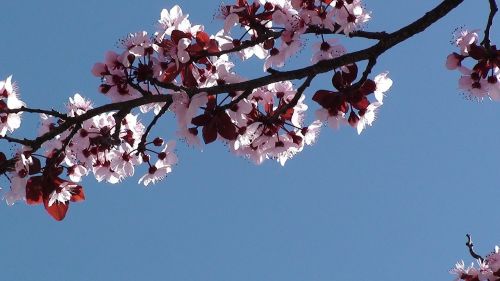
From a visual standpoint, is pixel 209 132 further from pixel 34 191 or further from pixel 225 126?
pixel 34 191

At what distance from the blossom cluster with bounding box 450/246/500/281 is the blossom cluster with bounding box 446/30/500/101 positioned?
1988 millimetres

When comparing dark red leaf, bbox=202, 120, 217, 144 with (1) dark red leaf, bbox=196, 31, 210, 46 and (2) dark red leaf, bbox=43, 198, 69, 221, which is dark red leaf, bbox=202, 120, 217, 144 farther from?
(2) dark red leaf, bbox=43, 198, 69, 221

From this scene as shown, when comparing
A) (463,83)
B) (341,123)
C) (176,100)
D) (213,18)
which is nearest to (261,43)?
(213,18)

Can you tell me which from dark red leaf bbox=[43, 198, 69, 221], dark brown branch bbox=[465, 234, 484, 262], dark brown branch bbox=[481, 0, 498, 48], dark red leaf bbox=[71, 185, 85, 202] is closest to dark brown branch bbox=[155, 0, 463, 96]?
dark brown branch bbox=[481, 0, 498, 48]

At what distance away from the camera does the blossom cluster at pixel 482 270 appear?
6797 millimetres

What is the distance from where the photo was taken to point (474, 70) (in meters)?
5.56

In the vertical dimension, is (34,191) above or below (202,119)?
below

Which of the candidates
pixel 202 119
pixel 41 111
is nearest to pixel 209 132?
pixel 202 119

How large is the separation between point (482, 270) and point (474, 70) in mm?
2351

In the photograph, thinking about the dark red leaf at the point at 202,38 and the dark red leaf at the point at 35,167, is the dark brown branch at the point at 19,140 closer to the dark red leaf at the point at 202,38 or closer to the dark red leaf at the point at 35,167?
the dark red leaf at the point at 35,167

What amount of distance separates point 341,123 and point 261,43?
3.12 ft

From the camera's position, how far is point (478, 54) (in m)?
5.34

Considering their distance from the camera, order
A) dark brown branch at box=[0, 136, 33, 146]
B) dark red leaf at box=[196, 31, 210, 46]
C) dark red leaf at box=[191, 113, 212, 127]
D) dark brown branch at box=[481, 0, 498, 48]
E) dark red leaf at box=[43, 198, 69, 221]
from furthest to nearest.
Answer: dark red leaf at box=[43, 198, 69, 221] → dark red leaf at box=[196, 31, 210, 46] → dark red leaf at box=[191, 113, 212, 127] → dark brown branch at box=[481, 0, 498, 48] → dark brown branch at box=[0, 136, 33, 146]

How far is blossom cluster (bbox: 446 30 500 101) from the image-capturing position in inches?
214
